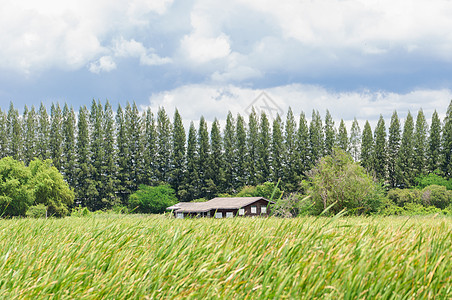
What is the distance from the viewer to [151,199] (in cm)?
5966

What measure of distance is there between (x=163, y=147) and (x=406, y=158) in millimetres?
41027

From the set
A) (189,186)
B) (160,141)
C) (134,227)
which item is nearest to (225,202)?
(189,186)

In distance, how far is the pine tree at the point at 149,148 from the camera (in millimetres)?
64375

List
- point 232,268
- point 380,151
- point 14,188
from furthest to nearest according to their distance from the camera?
point 380,151, point 14,188, point 232,268

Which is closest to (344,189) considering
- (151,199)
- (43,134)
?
(151,199)

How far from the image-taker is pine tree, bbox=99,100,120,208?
60812 millimetres

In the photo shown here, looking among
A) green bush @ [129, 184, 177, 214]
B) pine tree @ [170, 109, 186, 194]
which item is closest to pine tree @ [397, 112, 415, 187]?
pine tree @ [170, 109, 186, 194]

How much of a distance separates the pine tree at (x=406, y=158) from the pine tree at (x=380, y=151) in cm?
284

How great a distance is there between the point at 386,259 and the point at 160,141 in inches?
2526

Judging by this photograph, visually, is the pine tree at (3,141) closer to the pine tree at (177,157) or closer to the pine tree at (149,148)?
the pine tree at (149,148)

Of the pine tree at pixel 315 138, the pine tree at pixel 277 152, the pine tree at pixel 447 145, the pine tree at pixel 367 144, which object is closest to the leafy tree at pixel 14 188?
the pine tree at pixel 277 152

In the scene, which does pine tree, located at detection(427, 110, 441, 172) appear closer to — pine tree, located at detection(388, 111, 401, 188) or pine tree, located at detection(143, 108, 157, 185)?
pine tree, located at detection(388, 111, 401, 188)

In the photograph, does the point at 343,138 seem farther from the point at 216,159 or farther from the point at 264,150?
the point at 216,159

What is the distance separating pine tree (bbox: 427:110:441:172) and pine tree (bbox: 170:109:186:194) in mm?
40683
